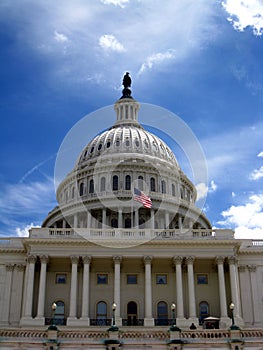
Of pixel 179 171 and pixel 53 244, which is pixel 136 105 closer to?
pixel 179 171

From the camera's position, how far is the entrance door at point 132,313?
68963mm

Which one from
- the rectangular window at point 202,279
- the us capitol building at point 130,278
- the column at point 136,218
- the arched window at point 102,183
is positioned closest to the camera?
the us capitol building at point 130,278

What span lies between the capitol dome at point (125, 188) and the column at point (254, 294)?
18.2 m

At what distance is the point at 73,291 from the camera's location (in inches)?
2697

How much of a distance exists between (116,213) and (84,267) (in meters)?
22.7

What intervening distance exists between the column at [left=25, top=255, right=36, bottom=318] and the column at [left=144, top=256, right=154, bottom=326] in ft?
42.9

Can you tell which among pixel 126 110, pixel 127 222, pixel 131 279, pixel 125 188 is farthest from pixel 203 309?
pixel 126 110

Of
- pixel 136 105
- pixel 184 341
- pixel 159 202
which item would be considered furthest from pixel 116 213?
pixel 184 341

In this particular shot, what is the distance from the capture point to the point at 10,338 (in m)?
39.0

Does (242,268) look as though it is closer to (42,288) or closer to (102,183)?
(42,288)

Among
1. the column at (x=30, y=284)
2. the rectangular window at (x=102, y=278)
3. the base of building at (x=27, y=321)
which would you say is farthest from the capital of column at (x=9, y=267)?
the rectangular window at (x=102, y=278)

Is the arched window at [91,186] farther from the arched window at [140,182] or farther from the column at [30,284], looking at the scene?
the column at [30,284]

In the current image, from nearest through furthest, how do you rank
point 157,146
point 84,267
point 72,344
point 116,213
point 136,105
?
point 72,344
point 84,267
point 116,213
point 157,146
point 136,105

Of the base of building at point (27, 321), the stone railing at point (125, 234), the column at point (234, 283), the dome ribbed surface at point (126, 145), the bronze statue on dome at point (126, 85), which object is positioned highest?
the bronze statue on dome at point (126, 85)
